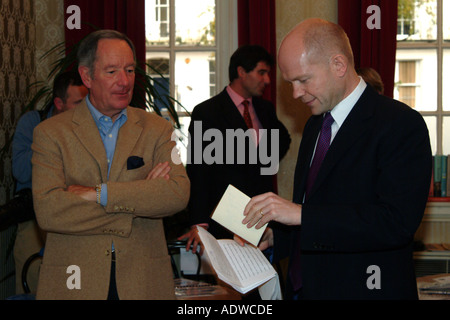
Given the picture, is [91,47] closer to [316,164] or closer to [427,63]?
[316,164]

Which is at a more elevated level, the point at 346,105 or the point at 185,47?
the point at 185,47

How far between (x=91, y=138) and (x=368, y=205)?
116 centimetres

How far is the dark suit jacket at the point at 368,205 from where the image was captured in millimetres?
1688

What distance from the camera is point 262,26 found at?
16.5 feet

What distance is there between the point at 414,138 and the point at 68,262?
1.33 meters

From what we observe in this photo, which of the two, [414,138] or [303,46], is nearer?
[414,138]

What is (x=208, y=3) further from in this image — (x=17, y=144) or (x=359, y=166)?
(x=359, y=166)

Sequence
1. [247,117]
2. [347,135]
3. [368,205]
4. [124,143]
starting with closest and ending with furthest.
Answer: [368,205]
[347,135]
[124,143]
[247,117]

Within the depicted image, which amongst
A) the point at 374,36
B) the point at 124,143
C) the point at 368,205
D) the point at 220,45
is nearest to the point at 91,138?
the point at 124,143

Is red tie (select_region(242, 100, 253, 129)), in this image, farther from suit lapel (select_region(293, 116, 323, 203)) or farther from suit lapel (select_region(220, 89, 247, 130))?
suit lapel (select_region(293, 116, 323, 203))

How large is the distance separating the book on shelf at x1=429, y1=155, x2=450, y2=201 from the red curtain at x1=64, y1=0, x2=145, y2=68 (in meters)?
2.74

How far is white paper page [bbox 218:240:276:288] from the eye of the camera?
182 centimetres
